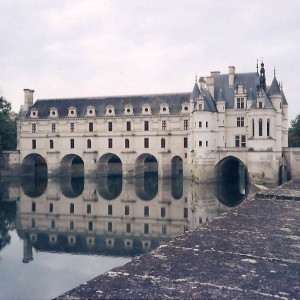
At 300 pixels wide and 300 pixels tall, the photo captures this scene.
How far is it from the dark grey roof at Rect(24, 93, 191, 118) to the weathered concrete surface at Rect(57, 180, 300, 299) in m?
35.3

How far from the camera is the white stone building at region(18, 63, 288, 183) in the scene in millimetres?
35906

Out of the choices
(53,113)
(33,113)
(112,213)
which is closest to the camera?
(112,213)

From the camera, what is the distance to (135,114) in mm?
45688

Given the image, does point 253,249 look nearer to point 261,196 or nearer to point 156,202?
point 261,196

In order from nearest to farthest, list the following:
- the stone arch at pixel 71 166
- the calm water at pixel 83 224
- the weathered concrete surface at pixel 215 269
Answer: the weathered concrete surface at pixel 215 269 → the calm water at pixel 83 224 → the stone arch at pixel 71 166

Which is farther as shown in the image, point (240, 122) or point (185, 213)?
point (240, 122)

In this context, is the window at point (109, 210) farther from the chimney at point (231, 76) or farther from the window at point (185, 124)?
the chimney at point (231, 76)

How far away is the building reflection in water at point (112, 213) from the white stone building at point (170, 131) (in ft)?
13.3

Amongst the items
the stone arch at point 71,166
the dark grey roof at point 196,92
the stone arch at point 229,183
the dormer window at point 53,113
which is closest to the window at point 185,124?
the dark grey roof at point 196,92

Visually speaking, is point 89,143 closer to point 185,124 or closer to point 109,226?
point 185,124

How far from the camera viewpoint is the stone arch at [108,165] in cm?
4638

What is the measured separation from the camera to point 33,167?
49125 mm

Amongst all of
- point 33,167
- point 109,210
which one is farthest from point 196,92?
point 33,167

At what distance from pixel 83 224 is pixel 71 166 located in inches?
1147
